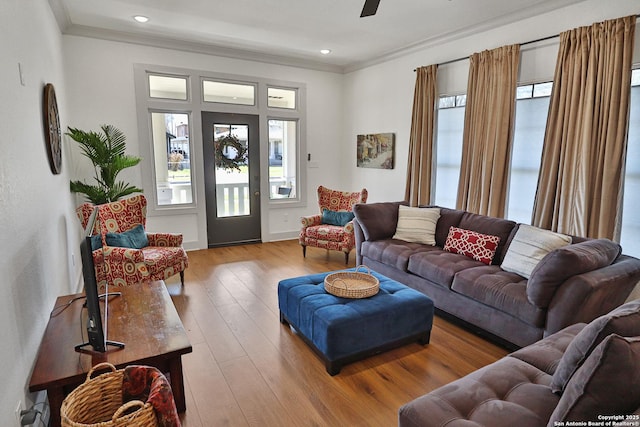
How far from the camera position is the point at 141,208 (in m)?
3.94

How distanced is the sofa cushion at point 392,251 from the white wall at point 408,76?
1.52 meters

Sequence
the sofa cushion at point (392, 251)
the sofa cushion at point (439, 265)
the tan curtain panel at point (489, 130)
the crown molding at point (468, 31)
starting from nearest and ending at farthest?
the sofa cushion at point (439, 265) < the crown molding at point (468, 31) < the sofa cushion at point (392, 251) < the tan curtain panel at point (489, 130)

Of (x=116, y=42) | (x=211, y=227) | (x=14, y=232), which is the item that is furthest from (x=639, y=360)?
(x=116, y=42)

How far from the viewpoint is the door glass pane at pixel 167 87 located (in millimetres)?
4914

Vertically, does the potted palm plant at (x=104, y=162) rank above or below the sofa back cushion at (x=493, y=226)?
above

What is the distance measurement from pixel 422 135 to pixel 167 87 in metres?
3.57

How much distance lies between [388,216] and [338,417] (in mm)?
2582

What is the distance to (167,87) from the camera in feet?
16.4

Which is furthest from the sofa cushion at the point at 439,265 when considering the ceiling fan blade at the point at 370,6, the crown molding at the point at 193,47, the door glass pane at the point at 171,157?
the crown molding at the point at 193,47

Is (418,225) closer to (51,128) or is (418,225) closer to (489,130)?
(489,130)

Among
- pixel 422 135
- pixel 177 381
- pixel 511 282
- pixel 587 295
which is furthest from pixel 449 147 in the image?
pixel 177 381

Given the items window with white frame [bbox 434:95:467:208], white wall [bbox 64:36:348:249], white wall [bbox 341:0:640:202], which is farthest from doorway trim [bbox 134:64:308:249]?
window with white frame [bbox 434:95:467:208]

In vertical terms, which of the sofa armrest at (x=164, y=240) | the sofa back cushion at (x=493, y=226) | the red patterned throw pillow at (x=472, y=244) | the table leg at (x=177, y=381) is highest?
the sofa back cushion at (x=493, y=226)

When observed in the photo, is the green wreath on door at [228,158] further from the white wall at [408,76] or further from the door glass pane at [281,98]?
the white wall at [408,76]
